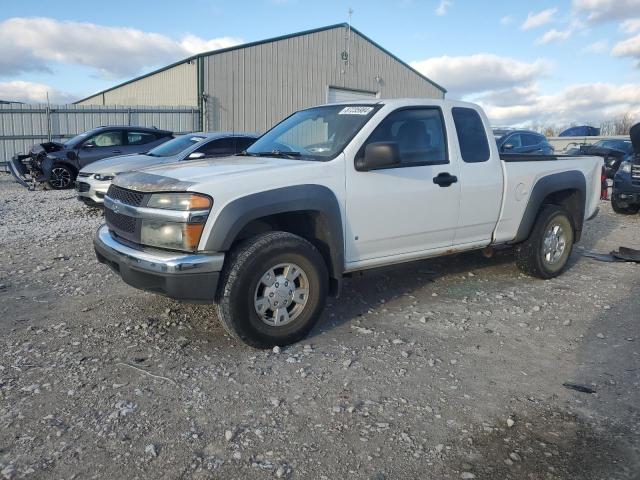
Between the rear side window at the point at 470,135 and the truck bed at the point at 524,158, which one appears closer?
the rear side window at the point at 470,135

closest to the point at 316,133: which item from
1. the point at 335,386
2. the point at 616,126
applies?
the point at 335,386

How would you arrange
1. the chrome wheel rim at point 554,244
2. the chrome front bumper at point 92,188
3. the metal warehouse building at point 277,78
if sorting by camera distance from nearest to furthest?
1. the chrome wheel rim at point 554,244
2. the chrome front bumper at point 92,188
3. the metal warehouse building at point 277,78

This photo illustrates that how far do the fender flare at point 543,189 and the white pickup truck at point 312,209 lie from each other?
0.03 metres

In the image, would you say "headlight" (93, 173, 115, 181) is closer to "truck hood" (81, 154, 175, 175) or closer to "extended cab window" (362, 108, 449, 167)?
"truck hood" (81, 154, 175, 175)

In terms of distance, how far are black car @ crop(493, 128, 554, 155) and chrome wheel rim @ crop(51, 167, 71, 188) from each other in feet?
36.3

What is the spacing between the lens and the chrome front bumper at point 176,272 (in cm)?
360

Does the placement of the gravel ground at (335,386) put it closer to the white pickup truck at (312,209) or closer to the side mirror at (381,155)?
the white pickup truck at (312,209)

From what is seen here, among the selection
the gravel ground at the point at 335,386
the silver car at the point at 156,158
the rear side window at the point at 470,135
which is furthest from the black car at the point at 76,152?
the rear side window at the point at 470,135

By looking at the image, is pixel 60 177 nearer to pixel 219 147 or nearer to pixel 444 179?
pixel 219 147

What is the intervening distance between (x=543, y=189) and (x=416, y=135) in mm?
1869

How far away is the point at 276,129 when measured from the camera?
5367mm

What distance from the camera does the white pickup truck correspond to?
145 inches

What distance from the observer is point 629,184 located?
1104cm

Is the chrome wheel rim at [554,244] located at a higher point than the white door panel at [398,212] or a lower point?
lower
